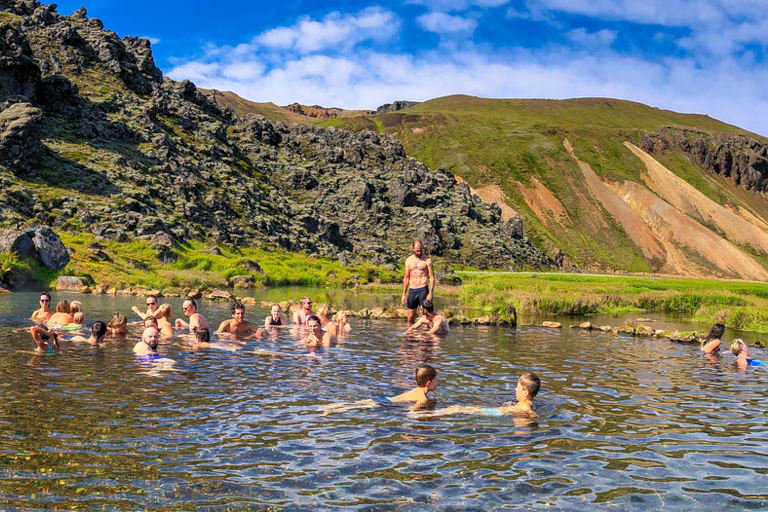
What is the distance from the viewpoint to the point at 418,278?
27328mm

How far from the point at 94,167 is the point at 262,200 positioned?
31.9m

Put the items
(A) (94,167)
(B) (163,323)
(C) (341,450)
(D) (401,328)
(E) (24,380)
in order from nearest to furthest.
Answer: (C) (341,450)
(E) (24,380)
(B) (163,323)
(D) (401,328)
(A) (94,167)

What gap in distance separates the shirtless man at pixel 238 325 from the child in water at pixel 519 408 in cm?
1304

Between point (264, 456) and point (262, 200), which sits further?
point (262, 200)

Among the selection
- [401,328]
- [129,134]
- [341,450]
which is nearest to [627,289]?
[401,328]

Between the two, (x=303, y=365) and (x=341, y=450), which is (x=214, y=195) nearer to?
(x=303, y=365)

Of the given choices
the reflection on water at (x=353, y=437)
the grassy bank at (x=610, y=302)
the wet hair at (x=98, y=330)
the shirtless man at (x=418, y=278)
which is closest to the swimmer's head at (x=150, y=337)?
the reflection on water at (x=353, y=437)

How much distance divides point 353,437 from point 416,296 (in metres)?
17.1

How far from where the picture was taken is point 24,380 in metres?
14.8

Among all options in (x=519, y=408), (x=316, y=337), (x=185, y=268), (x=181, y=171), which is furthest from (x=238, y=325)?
(x=181, y=171)

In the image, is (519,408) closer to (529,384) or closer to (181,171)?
(529,384)

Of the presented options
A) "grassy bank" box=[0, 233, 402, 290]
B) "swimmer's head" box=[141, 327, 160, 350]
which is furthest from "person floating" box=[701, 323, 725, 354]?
"grassy bank" box=[0, 233, 402, 290]

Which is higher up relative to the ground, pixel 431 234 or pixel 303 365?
pixel 431 234

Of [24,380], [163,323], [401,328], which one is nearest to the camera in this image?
[24,380]
